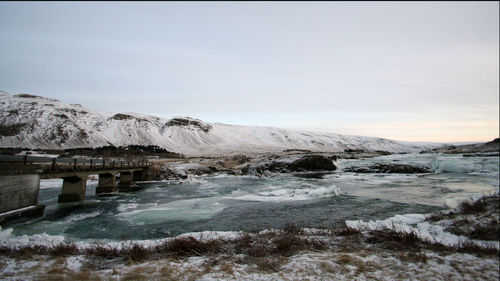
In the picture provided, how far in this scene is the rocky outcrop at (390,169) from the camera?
36.3 m

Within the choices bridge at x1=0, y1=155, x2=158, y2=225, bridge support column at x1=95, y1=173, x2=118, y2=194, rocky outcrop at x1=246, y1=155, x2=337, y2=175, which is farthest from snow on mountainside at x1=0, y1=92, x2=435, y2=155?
bridge at x1=0, y1=155, x2=158, y2=225

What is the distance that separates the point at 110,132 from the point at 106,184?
107 meters

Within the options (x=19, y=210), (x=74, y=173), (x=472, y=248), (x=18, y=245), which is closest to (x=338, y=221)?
(x=472, y=248)

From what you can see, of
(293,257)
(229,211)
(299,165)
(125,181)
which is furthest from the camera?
(299,165)

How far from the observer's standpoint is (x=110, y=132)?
122188 millimetres

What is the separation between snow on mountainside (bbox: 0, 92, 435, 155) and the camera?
93938mm

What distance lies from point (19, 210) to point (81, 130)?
118 m

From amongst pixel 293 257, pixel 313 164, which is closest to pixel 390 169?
pixel 313 164

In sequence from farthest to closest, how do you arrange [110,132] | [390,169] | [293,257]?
1. [110,132]
2. [390,169]
3. [293,257]

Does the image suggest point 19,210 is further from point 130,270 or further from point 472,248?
point 472,248

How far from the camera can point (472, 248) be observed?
5539mm

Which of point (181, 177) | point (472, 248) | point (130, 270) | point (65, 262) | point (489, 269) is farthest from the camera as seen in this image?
point (181, 177)

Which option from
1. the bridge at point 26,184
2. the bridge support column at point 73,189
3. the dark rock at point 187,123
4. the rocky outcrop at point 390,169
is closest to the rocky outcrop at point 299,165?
the rocky outcrop at point 390,169

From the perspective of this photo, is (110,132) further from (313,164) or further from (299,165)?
(313,164)
